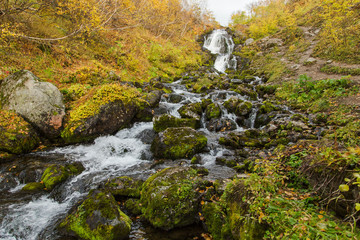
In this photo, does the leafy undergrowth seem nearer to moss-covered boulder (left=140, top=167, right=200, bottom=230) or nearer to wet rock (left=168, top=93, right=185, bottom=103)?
moss-covered boulder (left=140, top=167, right=200, bottom=230)

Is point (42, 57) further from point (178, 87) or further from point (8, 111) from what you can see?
point (178, 87)

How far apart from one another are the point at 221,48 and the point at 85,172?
27.7 m

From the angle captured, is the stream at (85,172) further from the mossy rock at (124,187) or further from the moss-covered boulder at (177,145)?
the mossy rock at (124,187)

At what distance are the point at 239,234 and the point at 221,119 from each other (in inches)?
292

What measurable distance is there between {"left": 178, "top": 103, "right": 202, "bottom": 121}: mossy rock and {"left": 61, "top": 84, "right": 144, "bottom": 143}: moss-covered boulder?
271 centimetres

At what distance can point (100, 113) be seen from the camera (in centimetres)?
791

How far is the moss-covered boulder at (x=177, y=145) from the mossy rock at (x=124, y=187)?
2015mm

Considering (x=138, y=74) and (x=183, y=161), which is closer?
(x=183, y=161)

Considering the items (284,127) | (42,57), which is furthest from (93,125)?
(284,127)

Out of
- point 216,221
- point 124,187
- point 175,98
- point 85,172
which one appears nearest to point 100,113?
point 85,172

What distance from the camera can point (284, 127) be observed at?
7.93m

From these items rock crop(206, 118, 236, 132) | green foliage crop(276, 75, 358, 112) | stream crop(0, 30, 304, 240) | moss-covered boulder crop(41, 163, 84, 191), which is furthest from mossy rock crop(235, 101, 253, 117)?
moss-covered boulder crop(41, 163, 84, 191)

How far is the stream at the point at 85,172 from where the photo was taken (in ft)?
12.7

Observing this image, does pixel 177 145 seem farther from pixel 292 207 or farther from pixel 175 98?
pixel 175 98
